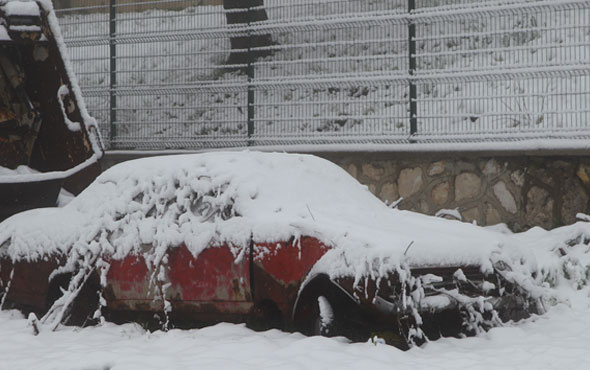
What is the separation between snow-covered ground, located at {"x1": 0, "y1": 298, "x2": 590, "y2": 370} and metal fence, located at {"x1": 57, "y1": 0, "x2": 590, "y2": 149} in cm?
425

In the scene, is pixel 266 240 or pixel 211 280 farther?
pixel 211 280

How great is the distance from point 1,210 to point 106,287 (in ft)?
10.0

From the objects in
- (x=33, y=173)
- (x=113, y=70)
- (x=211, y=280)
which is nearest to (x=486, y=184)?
(x=211, y=280)

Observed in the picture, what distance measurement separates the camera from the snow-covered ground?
6887mm

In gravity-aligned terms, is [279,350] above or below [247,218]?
below

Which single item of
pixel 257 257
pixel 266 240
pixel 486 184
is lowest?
pixel 257 257

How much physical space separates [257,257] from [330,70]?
5.93 meters

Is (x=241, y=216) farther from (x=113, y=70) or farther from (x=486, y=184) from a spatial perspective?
(x=113, y=70)

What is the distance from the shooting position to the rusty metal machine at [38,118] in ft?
37.7

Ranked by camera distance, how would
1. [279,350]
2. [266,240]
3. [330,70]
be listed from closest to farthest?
[279,350], [266,240], [330,70]

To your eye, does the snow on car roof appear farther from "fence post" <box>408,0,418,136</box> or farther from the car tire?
"fence post" <box>408,0,418,136</box>

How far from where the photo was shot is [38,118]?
11883mm

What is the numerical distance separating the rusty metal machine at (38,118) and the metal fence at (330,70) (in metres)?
2.64

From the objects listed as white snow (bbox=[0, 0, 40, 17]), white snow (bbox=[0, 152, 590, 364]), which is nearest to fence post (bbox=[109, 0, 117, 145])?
white snow (bbox=[0, 0, 40, 17])
